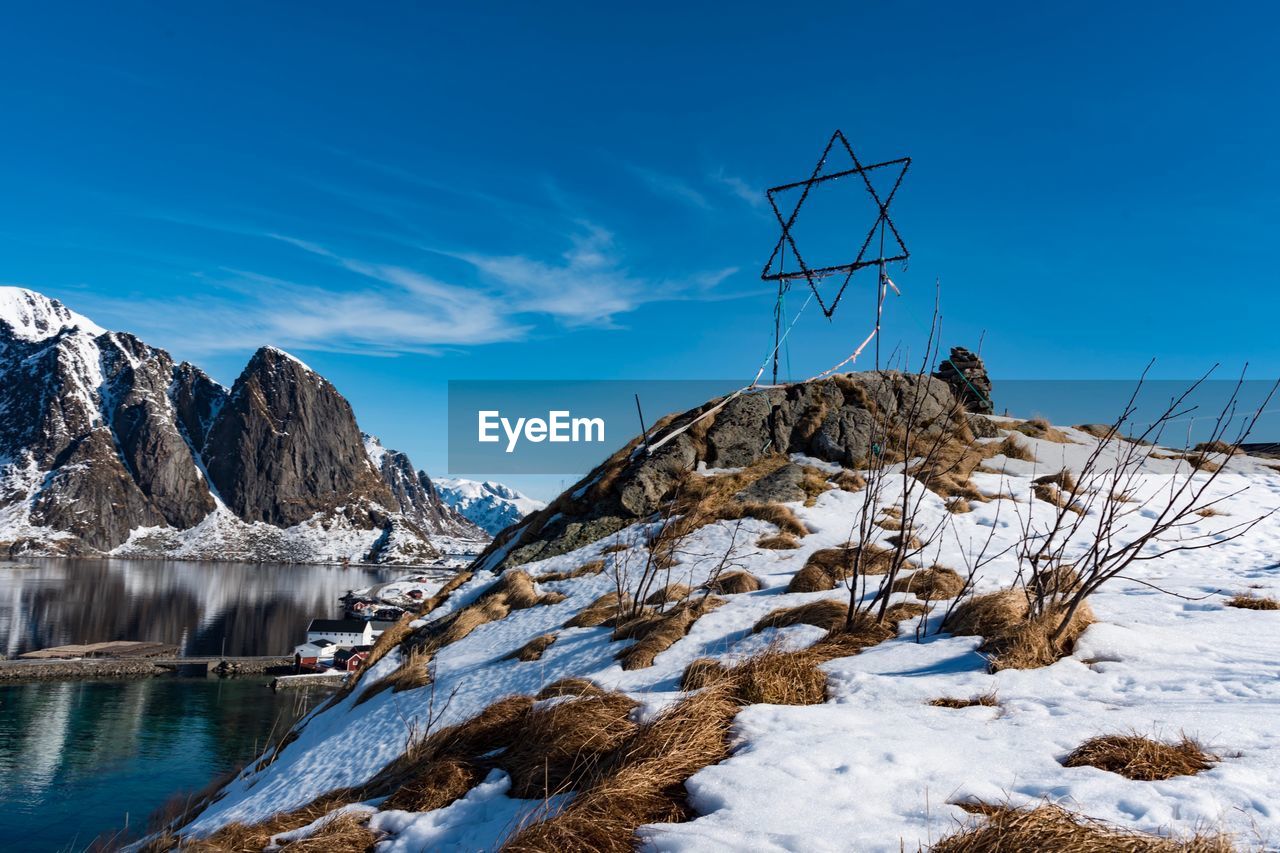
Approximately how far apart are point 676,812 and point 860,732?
1758mm

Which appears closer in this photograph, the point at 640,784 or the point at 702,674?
the point at 640,784

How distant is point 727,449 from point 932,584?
1155 cm

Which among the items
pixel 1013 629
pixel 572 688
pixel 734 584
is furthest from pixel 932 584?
pixel 572 688

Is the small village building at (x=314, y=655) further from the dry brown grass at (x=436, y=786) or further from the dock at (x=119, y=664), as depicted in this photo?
the dry brown grass at (x=436, y=786)

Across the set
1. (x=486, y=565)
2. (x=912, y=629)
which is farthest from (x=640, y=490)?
(x=912, y=629)

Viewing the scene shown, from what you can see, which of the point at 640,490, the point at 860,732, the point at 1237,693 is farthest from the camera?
the point at 640,490

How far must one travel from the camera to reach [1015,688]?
21.1ft

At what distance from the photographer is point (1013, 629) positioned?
7.45 meters

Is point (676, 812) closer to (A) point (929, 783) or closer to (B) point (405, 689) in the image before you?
(A) point (929, 783)

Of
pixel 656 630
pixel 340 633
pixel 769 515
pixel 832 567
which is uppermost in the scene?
pixel 769 515

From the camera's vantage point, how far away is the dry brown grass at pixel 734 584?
12.4 m

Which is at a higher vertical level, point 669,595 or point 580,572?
point 580,572

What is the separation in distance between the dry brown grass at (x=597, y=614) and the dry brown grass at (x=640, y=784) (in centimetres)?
610

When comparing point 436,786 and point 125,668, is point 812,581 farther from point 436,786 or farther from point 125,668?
point 125,668
